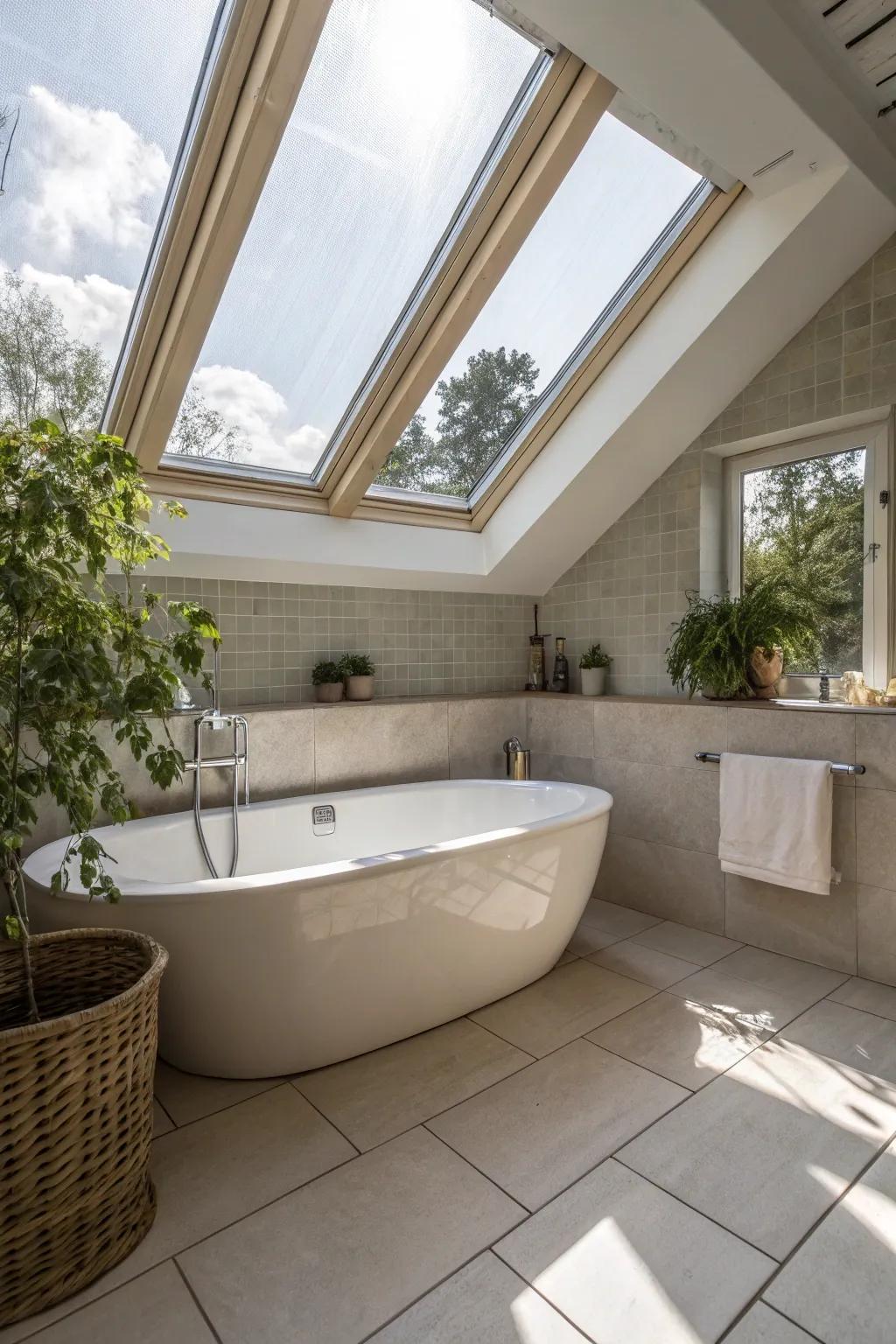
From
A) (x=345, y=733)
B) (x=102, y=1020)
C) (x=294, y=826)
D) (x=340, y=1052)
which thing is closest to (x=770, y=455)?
(x=345, y=733)

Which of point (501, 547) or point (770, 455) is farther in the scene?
point (501, 547)

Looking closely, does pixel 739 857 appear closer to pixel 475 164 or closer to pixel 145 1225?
pixel 145 1225

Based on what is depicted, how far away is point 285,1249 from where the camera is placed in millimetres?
1521

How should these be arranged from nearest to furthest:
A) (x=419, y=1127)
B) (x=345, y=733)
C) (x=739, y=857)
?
(x=419, y=1127) → (x=739, y=857) → (x=345, y=733)

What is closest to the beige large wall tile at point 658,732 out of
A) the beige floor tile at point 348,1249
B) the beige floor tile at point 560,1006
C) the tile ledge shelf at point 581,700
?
the tile ledge shelf at point 581,700

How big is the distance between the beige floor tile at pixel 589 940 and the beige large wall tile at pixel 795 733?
35.6 inches

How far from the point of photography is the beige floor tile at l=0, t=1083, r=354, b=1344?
1.55m

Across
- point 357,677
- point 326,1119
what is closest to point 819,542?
point 357,677

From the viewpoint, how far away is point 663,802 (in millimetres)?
3303

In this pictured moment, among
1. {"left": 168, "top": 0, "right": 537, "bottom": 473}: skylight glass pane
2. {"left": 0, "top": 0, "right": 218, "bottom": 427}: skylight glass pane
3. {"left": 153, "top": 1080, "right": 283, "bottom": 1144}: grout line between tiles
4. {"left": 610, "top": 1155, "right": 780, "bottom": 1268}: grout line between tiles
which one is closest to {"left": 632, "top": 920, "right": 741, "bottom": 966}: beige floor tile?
{"left": 610, "top": 1155, "right": 780, "bottom": 1268}: grout line between tiles

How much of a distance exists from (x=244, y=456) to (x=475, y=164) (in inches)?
51.5

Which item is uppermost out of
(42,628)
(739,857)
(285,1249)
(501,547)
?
(501,547)

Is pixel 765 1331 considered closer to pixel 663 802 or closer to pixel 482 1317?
pixel 482 1317

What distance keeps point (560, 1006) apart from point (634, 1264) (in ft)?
3.36
